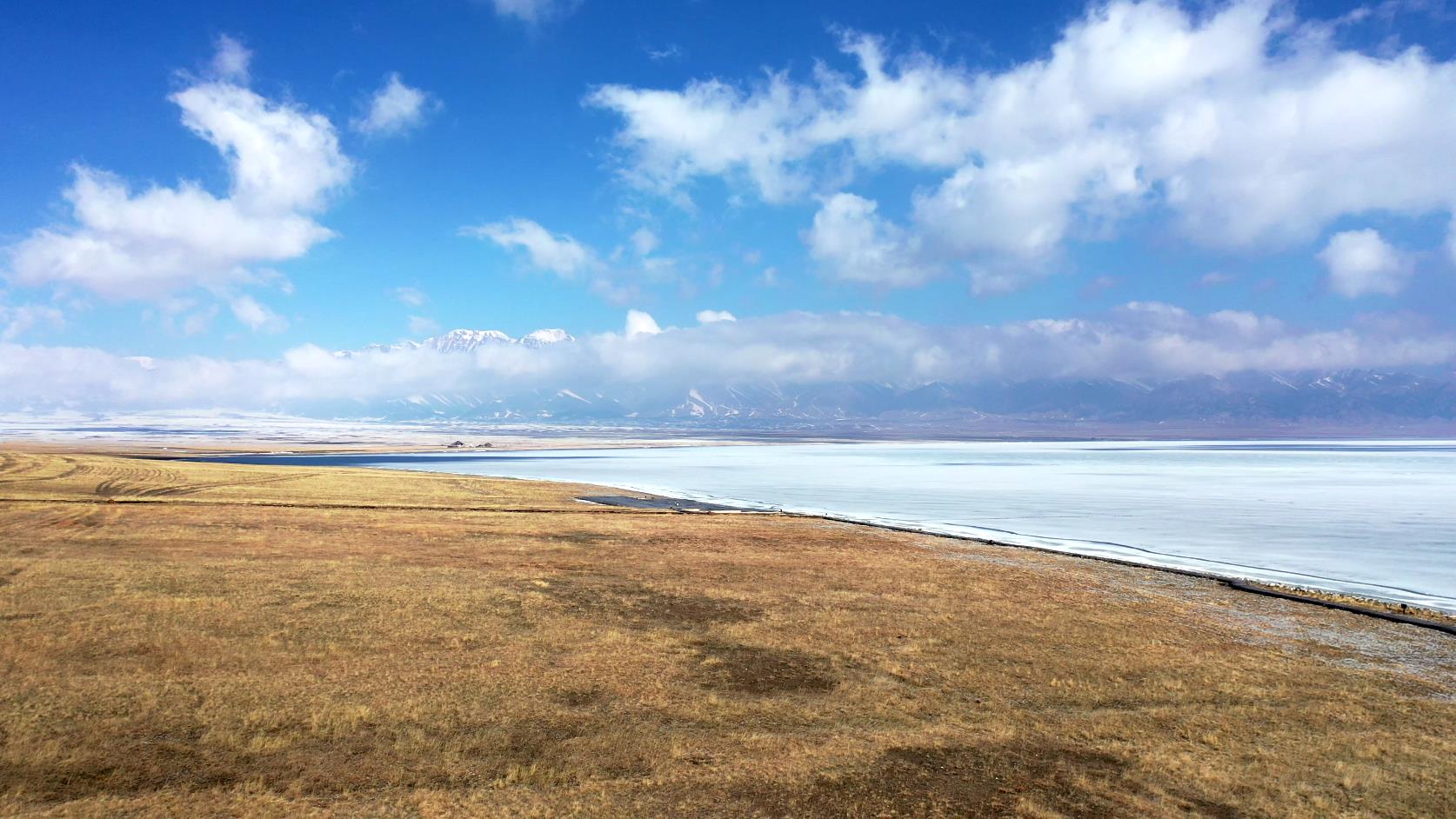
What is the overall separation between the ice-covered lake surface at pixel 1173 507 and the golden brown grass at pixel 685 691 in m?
7.11

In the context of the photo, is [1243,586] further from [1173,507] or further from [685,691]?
[1173,507]

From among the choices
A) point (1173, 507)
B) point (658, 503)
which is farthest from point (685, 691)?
point (1173, 507)

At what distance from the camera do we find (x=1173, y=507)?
159 ft

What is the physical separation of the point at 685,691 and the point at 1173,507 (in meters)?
44.4

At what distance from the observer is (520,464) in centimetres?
10812

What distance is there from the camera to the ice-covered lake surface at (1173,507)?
28.4m

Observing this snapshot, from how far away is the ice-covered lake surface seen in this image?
2844cm

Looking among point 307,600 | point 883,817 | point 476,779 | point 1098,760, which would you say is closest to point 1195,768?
point 1098,760

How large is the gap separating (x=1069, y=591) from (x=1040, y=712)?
10726 millimetres

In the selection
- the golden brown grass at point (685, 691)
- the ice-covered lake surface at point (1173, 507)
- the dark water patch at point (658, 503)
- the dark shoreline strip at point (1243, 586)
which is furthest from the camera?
the dark water patch at point (658, 503)

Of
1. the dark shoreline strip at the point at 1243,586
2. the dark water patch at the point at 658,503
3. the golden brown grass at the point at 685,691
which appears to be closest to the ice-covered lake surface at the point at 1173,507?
the dark shoreline strip at the point at 1243,586

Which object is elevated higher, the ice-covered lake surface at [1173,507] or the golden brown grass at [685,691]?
the ice-covered lake surface at [1173,507]

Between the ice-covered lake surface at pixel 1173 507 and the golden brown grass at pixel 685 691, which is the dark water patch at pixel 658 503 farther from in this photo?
the golden brown grass at pixel 685 691

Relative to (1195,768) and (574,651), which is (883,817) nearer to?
(1195,768)
